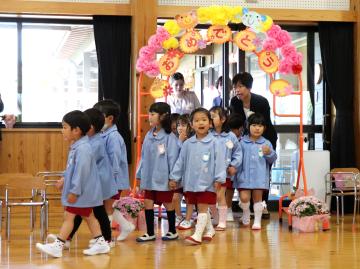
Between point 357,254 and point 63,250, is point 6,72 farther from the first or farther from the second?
A: point 357,254

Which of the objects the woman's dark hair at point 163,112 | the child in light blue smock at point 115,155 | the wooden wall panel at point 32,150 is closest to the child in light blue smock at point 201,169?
the woman's dark hair at point 163,112

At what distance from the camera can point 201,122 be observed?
5383 millimetres

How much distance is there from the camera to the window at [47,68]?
795 cm

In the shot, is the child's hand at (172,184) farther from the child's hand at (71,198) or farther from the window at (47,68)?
the window at (47,68)

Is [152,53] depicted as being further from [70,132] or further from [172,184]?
[70,132]

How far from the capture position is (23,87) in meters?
7.97

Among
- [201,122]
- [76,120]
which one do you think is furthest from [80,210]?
[201,122]

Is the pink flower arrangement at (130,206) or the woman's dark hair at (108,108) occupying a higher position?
the woman's dark hair at (108,108)

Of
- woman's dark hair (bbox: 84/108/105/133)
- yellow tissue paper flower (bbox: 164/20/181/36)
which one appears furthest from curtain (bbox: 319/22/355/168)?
woman's dark hair (bbox: 84/108/105/133)

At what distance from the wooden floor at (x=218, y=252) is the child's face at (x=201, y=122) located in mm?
977

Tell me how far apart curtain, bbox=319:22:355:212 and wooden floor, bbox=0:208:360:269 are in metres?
1.95

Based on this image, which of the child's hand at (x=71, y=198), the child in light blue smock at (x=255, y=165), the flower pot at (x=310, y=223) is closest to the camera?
the child's hand at (x=71, y=198)

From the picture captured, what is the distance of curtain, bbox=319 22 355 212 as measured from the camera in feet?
26.5

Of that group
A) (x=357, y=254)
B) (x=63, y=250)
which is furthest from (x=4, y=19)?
(x=357, y=254)
